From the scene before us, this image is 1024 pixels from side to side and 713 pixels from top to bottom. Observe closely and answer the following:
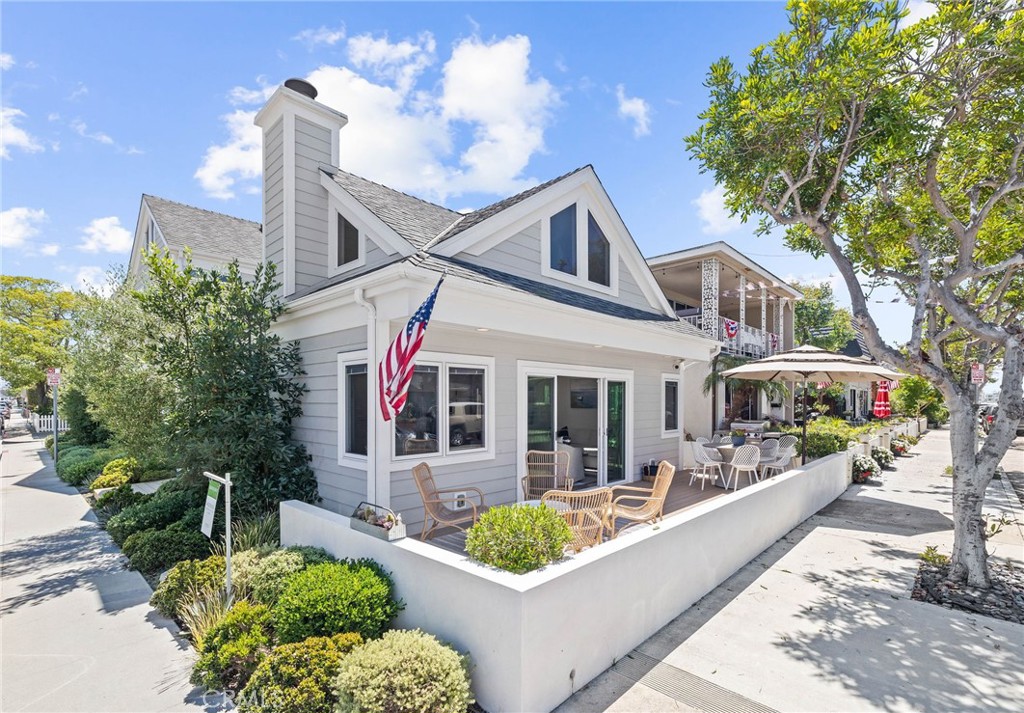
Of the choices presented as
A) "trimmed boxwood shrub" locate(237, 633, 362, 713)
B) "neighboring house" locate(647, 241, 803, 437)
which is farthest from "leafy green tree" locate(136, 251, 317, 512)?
"neighboring house" locate(647, 241, 803, 437)

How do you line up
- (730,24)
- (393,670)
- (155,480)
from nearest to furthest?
(393,670) → (730,24) → (155,480)

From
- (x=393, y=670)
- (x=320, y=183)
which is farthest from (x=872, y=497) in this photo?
(x=320, y=183)

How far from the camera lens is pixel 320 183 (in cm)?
840

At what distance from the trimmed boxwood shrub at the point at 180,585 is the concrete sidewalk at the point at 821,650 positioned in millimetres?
3935

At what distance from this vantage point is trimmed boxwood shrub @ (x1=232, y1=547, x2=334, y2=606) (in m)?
4.62

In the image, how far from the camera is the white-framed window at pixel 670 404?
36.4 ft

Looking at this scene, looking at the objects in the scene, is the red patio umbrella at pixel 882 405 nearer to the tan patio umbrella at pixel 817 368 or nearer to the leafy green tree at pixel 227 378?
the tan patio umbrella at pixel 817 368

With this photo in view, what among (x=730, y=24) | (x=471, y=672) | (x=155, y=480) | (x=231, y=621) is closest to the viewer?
(x=471, y=672)

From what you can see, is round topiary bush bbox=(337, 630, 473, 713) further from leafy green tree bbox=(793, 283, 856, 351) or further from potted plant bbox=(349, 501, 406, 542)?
leafy green tree bbox=(793, 283, 856, 351)

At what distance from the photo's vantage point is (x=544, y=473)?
25.4 feet

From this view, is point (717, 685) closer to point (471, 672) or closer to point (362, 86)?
point (471, 672)

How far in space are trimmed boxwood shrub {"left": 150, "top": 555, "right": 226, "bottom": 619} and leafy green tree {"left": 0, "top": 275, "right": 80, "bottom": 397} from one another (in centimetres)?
2567

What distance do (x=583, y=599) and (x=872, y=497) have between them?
969 cm

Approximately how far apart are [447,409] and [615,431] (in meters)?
4.27
